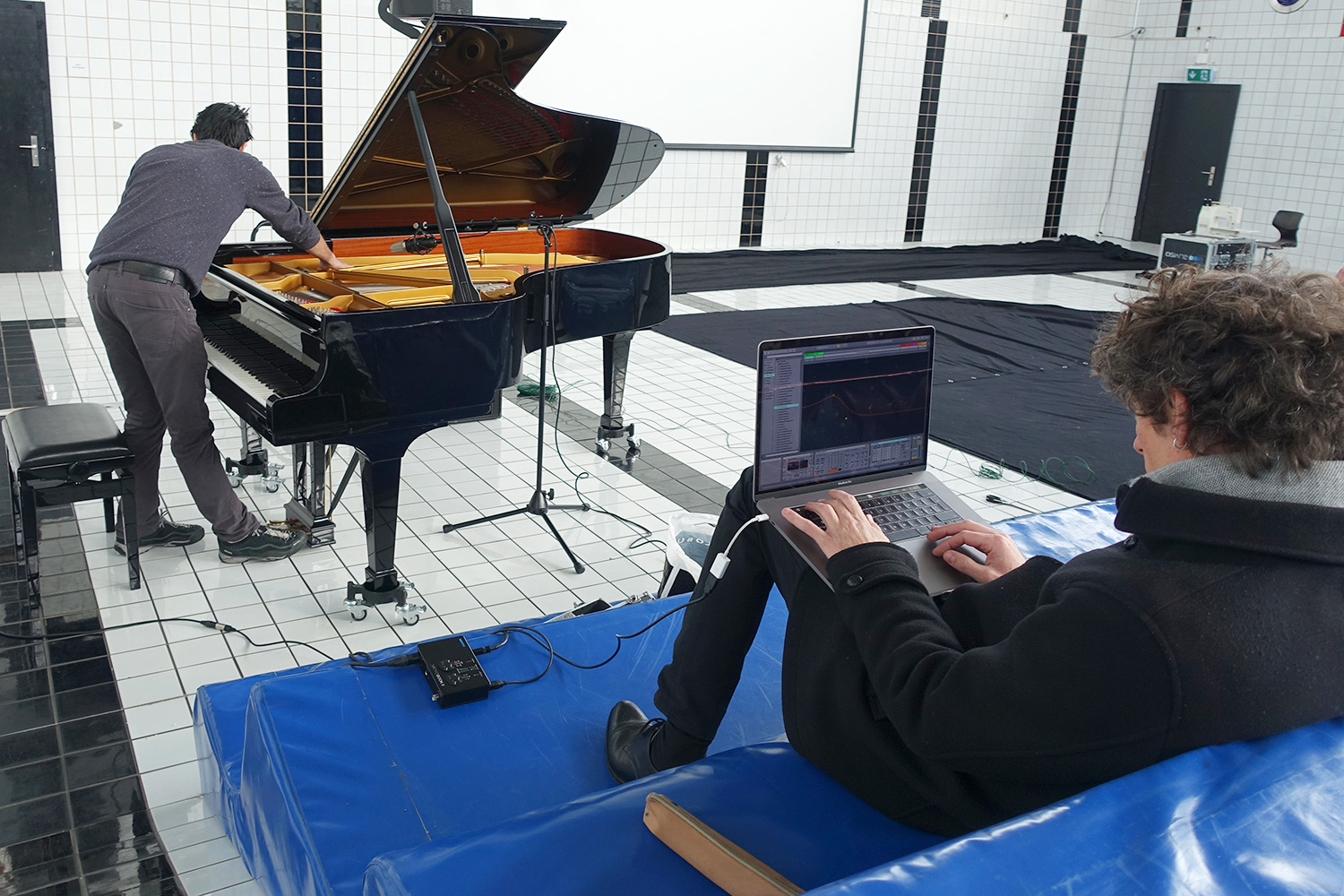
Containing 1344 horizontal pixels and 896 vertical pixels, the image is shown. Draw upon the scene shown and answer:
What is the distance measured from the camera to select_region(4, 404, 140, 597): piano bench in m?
2.95

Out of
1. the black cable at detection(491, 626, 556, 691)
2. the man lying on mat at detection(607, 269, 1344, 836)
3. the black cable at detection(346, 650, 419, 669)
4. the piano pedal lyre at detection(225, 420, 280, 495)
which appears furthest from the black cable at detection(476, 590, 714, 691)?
the piano pedal lyre at detection(225, 420, 280, 495)

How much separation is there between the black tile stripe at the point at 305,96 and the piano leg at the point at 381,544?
19.4 ft

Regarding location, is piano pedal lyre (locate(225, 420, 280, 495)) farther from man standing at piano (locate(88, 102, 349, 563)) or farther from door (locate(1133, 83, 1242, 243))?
door (locate(1133, 83, 1242, 243))

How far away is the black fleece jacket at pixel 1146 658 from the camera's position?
1145 mm

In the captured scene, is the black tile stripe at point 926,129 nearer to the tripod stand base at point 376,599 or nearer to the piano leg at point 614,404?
the piano leg at point 614,404

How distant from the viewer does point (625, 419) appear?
5.20 m

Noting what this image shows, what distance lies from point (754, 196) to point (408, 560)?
794cm

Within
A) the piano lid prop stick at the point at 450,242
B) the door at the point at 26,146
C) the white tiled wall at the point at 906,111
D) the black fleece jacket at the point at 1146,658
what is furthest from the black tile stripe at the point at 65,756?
the white tiled wall at the point at 906,111

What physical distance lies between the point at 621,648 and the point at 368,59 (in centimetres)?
728

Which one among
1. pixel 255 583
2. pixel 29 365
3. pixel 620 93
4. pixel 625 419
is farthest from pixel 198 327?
pixel 620 93

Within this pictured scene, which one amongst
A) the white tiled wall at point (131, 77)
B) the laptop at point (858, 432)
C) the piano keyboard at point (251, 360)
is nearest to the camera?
the laptop at point (858, 432)

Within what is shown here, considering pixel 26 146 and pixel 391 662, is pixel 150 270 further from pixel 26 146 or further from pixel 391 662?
pixel 26 146

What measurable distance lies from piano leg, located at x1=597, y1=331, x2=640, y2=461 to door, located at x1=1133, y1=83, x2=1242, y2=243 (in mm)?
10034

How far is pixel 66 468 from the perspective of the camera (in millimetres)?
2967
